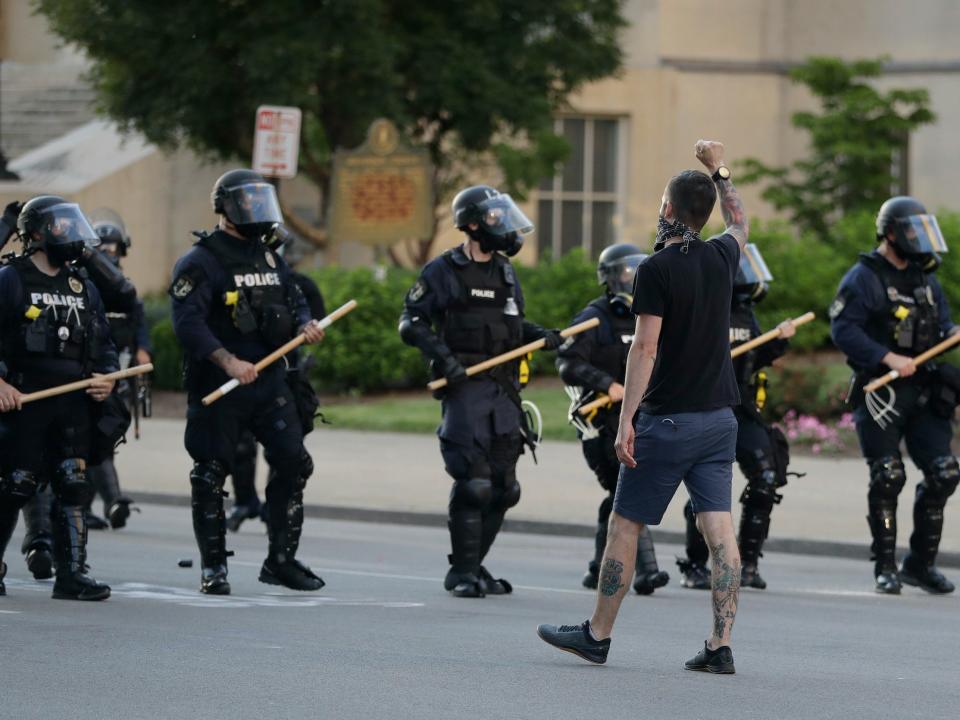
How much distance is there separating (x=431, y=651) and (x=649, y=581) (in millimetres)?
2632

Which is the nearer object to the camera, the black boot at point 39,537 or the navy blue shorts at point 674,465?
the navy blue shorts at point 674,465

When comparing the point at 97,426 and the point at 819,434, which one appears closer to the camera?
the point at 97,426

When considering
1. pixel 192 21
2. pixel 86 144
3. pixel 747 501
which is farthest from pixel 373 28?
pixel 747 501

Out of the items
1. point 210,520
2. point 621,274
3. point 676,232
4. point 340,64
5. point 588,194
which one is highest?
point 340,64

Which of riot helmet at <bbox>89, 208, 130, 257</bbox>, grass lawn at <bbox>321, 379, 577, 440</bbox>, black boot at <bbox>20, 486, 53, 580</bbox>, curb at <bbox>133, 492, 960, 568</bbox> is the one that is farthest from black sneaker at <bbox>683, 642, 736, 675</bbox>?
grass lawn at <bbox>321, 379, 577, 440</bbox>

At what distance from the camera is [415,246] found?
102 ft

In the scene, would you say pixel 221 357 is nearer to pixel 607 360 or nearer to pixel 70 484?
pixel 70 484

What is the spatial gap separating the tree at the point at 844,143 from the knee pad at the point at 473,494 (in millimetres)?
18125

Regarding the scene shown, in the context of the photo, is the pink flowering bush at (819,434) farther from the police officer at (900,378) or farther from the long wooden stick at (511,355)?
the long wooden stick at (511,355)

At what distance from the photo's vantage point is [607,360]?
35.4 feet

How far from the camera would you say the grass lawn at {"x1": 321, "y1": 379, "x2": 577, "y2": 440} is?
66.9 ft

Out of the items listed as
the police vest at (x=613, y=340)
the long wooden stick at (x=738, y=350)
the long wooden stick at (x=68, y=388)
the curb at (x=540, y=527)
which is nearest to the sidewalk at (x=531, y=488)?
the curb at (x=540, y=527)

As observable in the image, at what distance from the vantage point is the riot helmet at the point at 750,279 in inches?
437

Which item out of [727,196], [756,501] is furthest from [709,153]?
[756,501]
